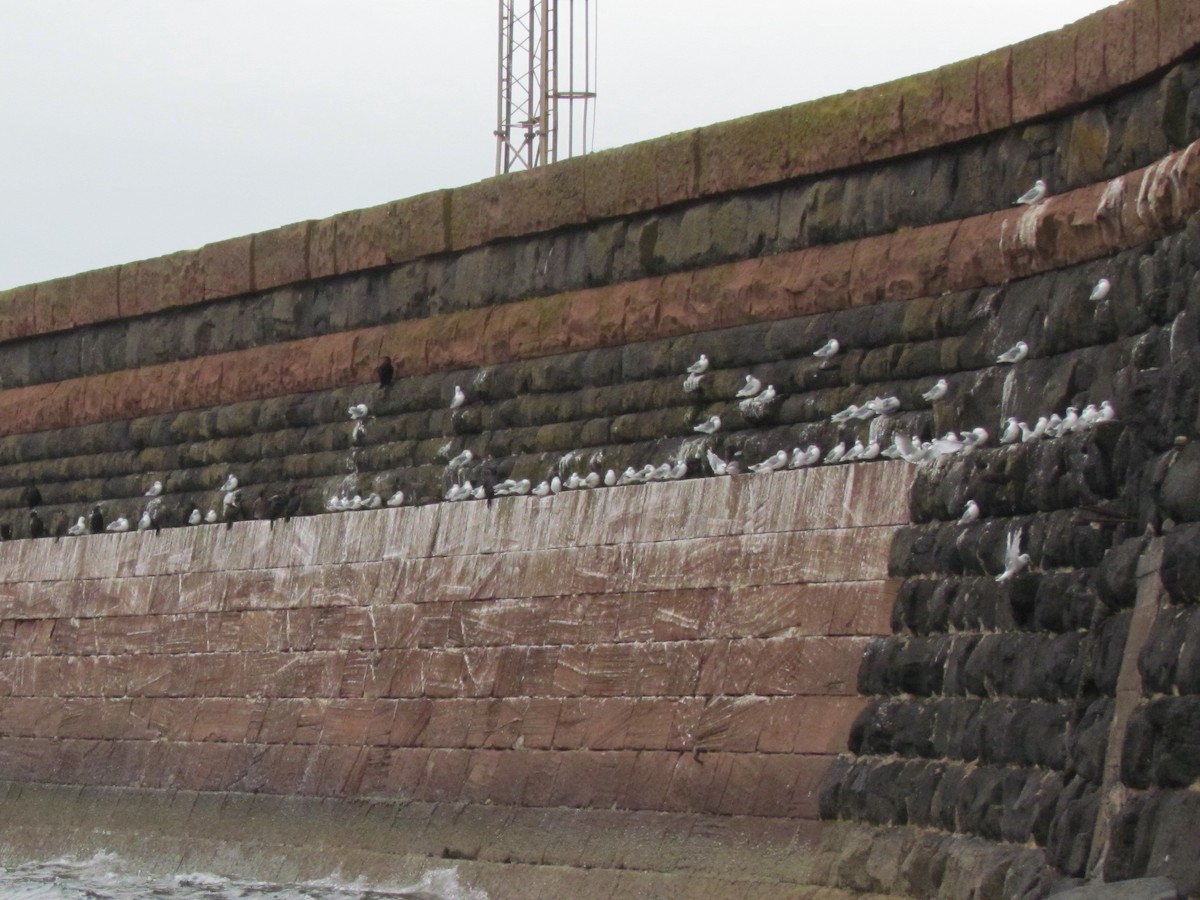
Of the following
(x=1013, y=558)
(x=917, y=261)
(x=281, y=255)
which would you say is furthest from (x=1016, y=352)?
(x=281, y=255)

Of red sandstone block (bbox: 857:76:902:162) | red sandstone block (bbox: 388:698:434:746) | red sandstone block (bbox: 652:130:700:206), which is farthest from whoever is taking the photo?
red sandstone block (bbox: 388:698:434:746)

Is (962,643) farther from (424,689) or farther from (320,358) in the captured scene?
(320,358)

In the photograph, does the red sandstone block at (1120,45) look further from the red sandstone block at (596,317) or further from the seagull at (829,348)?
the red sandstone block at (596,317)

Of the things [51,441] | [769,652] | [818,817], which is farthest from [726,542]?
[51,441]

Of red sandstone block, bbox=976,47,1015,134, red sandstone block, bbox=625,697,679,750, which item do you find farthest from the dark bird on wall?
red sandstone block, bbox=976,47,1015,134

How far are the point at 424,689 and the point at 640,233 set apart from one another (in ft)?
9.71

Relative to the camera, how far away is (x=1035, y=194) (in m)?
10.2

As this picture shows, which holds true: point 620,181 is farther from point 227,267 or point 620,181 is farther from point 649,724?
point 227,267

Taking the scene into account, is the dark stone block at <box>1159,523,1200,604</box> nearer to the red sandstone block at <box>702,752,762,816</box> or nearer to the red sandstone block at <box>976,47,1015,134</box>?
the red sandstone block at <box>976,47,1015,134</box>

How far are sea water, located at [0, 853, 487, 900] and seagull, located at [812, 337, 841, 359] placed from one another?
340cm

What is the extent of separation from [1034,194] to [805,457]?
1818 mm

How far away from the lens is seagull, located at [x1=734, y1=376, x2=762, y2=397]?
1172 cm

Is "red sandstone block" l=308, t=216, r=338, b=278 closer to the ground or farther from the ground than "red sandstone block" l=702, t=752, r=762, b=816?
farther from the ground

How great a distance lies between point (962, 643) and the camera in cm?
979
